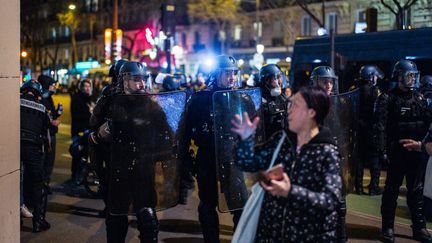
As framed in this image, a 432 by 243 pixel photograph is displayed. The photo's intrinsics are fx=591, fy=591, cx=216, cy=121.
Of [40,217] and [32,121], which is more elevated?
[32,121]

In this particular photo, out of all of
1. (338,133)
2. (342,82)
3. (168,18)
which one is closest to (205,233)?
(338,133)

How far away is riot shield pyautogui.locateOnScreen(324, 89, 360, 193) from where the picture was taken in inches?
213

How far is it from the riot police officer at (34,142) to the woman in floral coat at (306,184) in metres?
3.91

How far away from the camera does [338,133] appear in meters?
5.46

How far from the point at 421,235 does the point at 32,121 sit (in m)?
4.40

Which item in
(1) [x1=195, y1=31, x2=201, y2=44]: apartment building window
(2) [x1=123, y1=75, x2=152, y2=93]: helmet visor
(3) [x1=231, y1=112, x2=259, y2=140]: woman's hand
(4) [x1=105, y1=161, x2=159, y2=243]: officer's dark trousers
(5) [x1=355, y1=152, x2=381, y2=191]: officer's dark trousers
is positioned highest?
(1) [x1=195, y1=31, x2=201, y2=44]: apartment building window

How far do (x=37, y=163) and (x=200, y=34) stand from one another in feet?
180

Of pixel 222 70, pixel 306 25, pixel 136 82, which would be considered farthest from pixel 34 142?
pixel 306 25

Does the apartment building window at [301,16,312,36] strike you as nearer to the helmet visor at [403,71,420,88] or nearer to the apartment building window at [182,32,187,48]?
the apartment building window at [182,32,187,48]

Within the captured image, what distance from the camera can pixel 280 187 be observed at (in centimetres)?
299

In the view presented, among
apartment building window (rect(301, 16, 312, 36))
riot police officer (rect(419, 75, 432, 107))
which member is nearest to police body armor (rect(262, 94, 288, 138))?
riot police officer (rect(419, 75, 432, 107))

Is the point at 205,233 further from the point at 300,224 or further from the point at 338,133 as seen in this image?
the point at 300,224

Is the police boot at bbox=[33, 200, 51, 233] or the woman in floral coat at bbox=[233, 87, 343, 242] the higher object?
the woman in floral coat at bbox=[233, 87, 343, 242]

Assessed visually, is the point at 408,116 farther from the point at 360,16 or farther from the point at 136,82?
the point at 360,16
